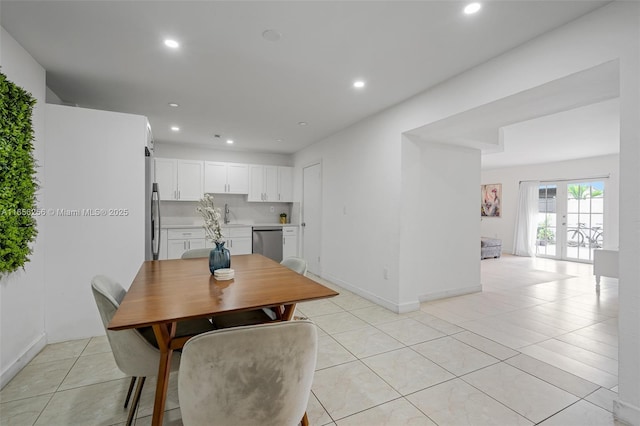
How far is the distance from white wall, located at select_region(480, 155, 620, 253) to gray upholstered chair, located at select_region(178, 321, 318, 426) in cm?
735

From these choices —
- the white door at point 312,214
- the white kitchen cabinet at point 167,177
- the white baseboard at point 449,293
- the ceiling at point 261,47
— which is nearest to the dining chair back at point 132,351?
the ceiling at point 261,47

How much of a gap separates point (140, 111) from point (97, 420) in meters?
3.39

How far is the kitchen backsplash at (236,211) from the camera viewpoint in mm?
5588

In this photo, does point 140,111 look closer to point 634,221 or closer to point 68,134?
point 68,134

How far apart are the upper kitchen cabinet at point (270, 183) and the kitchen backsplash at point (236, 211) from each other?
29cm

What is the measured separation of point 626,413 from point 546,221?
7373mm

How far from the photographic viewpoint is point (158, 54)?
7.82 ft

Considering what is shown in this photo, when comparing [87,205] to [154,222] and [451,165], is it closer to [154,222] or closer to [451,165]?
[154,222]

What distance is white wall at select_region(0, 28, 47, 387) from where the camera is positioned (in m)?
2.08

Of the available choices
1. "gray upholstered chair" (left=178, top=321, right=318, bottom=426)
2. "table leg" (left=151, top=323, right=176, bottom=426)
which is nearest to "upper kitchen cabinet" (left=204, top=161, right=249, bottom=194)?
"table leg" (left=151, top=323, right=176, bottom=426)

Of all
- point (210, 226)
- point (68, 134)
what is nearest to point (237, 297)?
point (210, 226)

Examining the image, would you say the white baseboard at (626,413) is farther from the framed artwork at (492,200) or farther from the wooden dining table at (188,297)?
the framed artwork at (492,200)

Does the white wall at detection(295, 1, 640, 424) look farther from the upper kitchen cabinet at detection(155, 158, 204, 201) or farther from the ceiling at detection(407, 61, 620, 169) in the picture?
the upper kitchen cabinet at detection(155, 158, 204, 201)

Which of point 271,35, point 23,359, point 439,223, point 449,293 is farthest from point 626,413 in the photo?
point 23,359
